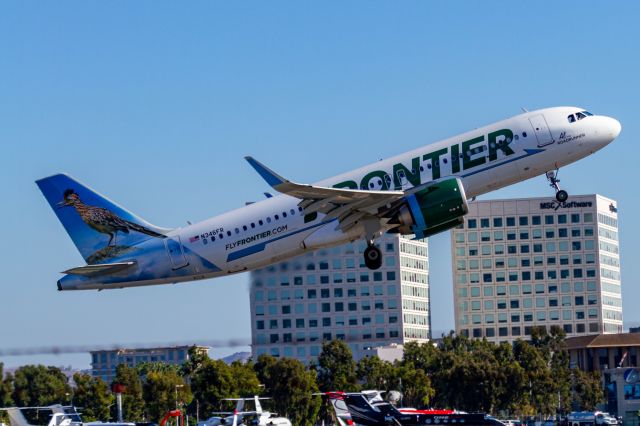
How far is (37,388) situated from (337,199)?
2866 inches

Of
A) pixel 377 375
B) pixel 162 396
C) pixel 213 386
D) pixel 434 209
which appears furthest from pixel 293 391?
pixel 434 209

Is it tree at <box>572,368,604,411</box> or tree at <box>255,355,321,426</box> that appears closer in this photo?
tree at <box>255,355,321,426</box>

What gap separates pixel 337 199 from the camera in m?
70.8

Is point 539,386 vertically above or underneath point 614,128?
underneath

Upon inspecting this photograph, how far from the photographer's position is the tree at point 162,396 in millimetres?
125688

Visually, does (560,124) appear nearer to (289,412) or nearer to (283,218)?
(283,218)

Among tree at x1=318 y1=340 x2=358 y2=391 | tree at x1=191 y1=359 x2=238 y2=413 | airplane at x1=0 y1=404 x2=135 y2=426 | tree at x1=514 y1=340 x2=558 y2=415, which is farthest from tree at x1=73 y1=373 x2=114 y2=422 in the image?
tree at x1=514 y1=340 x2=558 y2=415

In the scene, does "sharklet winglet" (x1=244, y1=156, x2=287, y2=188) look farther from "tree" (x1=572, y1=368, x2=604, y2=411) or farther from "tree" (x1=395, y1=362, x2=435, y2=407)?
"tree" (x1=572, y1=368, x2=604, y2=411)

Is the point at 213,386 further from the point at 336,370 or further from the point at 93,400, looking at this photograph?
the point at 336,370

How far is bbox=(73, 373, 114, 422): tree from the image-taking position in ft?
413

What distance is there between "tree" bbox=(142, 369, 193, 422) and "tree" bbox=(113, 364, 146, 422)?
0.92m

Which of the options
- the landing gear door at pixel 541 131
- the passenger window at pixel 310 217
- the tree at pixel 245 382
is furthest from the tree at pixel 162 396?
the landing gear door at pixel 541 131

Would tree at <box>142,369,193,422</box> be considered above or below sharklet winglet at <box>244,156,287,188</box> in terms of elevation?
below

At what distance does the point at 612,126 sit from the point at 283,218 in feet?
67.7
